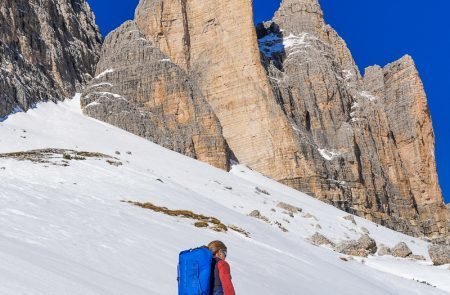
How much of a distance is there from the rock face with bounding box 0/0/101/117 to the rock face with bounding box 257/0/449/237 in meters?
28.7

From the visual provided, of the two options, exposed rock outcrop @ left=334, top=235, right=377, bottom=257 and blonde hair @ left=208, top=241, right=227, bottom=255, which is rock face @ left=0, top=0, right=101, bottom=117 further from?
blonde hair @ left=208, top=241, right=227, bottom=255

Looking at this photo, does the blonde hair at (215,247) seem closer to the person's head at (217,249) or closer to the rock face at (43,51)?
the person's head at (217,249)

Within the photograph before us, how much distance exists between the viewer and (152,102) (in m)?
78.3

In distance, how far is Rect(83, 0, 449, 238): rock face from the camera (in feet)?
255

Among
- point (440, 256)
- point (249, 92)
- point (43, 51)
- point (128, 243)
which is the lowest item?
point (128, 243)

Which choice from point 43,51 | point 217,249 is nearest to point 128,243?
point 217,249

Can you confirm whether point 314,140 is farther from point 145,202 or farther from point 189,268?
point 189,268

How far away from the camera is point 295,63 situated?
4077 inches

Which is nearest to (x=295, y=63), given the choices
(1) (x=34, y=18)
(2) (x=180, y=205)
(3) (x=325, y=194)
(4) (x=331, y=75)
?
(4) (x=331, y=75)

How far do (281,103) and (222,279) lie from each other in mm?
88462

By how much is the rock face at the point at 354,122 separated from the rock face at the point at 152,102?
14865 millimetres

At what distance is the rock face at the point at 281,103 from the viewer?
255 feet

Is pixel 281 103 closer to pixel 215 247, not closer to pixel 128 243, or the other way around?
pixel 128 243

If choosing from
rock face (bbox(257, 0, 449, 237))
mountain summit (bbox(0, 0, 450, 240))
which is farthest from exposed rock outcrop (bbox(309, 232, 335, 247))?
rock face (bbox(257, 0, 449, 237))
